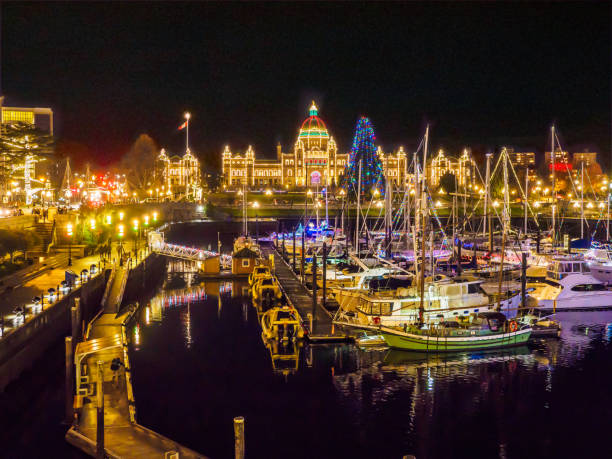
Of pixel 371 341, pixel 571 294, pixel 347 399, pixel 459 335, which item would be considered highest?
pixel 571 294

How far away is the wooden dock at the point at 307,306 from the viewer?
29.4m

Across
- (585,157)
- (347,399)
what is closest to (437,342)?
(347,399)

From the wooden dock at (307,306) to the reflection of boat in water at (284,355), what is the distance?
108 centimetres

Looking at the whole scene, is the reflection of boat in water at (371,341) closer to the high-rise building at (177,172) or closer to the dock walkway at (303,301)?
the dock walkway at (303,301)

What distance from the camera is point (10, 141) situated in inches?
2153

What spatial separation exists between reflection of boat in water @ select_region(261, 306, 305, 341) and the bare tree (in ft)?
316

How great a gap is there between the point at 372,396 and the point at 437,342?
5532mm

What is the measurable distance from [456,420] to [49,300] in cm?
1821

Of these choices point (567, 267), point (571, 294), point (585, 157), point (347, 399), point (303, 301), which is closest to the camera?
point (347, 399)

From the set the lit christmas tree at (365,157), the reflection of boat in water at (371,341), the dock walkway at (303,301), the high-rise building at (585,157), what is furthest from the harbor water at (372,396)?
the high-rise building at (585,157)

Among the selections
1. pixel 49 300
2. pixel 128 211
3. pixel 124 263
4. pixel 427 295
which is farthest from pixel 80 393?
pixel 128 211

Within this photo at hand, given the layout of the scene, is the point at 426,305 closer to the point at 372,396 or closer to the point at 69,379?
the point at 372,396

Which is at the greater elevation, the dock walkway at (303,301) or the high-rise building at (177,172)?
the high-rise building at (177,172)

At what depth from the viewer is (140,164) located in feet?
409
